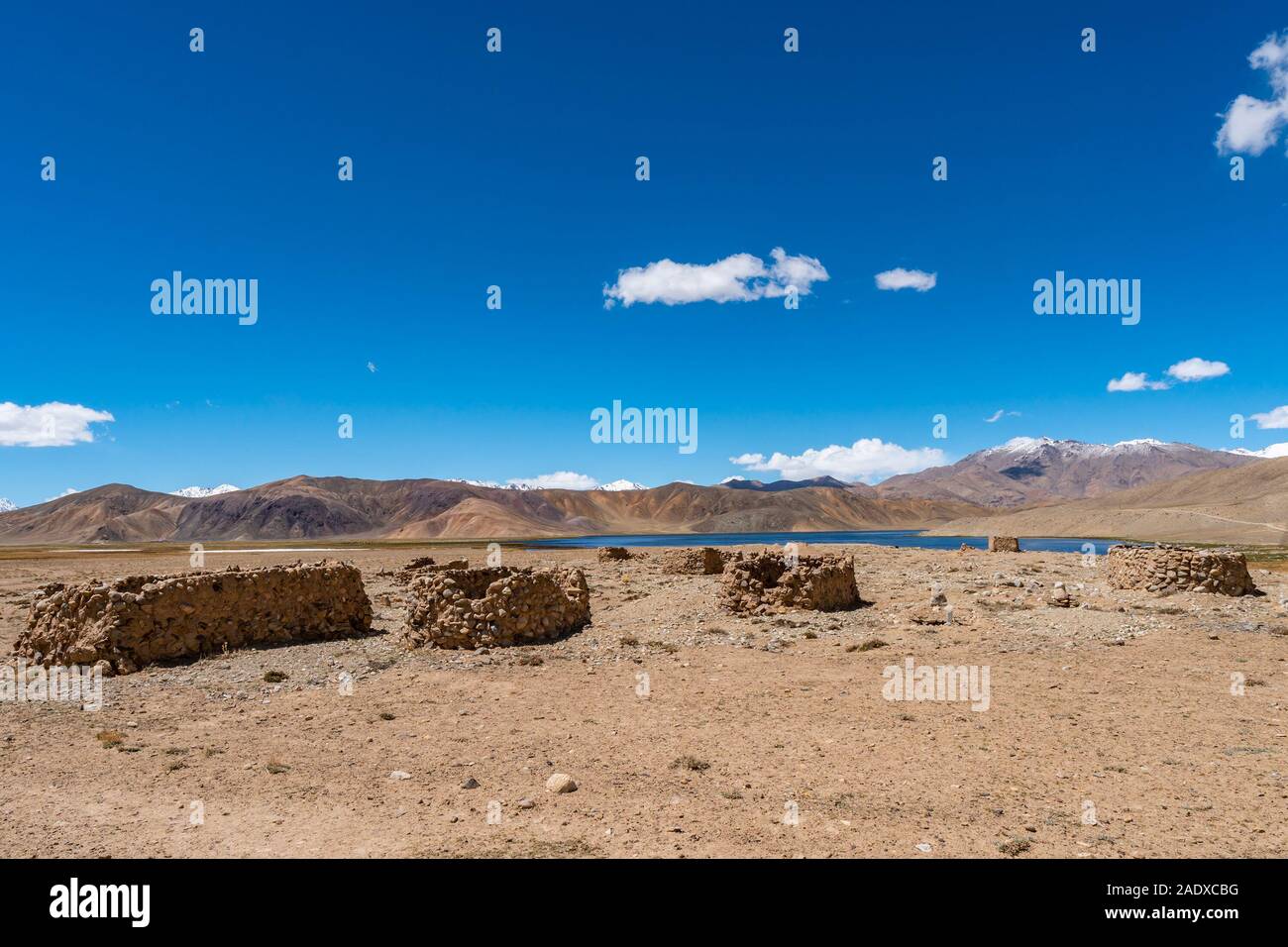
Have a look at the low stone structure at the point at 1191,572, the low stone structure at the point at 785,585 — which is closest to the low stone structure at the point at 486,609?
the low stone structure at the point at 785,585

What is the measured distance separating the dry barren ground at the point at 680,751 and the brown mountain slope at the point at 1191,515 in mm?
93340

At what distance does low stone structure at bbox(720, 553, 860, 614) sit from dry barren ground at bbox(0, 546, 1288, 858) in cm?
293

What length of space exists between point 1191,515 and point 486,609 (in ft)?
416

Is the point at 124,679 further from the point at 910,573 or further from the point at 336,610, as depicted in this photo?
the point at 910,573

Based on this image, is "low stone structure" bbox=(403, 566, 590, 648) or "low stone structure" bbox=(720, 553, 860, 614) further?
"low stone structure" bbox=(720, 553, 860, 614)

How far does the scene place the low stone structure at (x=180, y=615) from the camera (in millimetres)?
12875

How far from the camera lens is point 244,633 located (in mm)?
14609

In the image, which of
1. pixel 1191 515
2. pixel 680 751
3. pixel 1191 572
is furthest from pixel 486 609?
pixel 1191 515

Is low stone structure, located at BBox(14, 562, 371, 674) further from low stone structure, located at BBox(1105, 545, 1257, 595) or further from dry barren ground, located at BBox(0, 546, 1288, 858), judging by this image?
low stone structure, located at BBox(1105, 545, 1257, 595)

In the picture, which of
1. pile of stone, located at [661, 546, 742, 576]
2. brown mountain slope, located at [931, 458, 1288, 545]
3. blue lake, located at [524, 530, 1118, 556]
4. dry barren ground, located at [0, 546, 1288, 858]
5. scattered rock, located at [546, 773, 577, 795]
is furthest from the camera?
brown mountain slope, located at [931, 458, 1288, 545]

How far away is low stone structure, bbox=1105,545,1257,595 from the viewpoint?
60.8 ft

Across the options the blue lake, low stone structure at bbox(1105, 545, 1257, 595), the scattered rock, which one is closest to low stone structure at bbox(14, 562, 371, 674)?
the scattered rock

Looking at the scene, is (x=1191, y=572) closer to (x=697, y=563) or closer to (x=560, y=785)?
(x=697, y=563)
